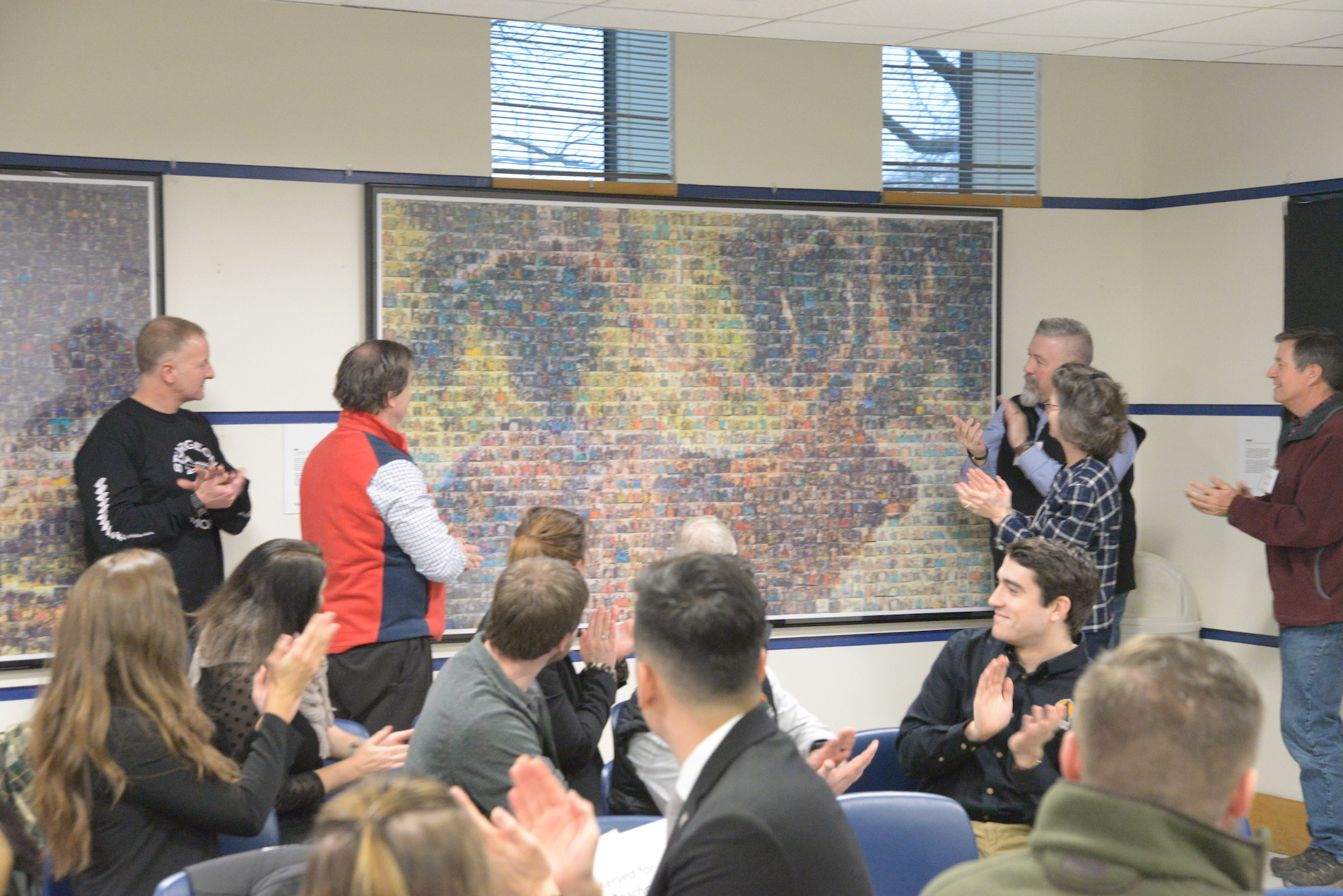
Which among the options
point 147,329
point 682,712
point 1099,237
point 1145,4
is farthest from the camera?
point 1099,237

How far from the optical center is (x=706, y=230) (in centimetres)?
500

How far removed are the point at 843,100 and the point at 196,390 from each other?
Result: 2.80 meters

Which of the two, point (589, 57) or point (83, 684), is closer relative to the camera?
point (83, 684)

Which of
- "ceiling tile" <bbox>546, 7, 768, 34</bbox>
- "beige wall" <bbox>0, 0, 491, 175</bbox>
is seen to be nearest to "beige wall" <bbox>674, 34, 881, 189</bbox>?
"beige wall" <bbox>0, 0, 491, 175</bbox>

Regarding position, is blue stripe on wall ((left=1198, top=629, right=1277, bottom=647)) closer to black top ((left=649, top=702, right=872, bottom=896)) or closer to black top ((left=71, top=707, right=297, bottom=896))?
black top ((left=649, top=702, right=872, bottom=896))

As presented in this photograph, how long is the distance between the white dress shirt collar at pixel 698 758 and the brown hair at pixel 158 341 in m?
2.93

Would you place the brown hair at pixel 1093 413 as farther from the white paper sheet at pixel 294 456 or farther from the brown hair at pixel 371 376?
the white paper sheet at pixel 294 456

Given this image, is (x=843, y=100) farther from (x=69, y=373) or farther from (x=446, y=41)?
(x=69, y=373)

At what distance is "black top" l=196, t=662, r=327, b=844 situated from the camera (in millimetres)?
2734

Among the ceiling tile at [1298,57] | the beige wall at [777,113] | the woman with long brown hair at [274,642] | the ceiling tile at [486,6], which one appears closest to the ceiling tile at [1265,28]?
the ceiling tile at [1298,57]

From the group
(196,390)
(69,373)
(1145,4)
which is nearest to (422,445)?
(196,390)

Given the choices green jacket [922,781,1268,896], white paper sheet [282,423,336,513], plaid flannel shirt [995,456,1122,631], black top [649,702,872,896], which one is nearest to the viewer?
green jacket [922,781,1268,896]

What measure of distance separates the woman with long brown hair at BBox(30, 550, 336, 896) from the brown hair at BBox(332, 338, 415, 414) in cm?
156

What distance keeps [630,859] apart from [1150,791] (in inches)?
43.7
